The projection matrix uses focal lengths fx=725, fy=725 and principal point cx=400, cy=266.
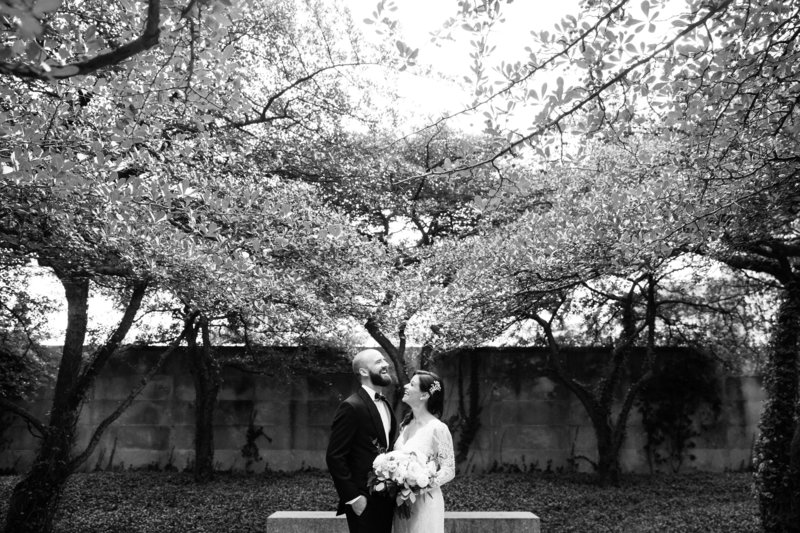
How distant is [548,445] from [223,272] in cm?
753

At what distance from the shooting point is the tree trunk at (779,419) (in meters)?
8.00

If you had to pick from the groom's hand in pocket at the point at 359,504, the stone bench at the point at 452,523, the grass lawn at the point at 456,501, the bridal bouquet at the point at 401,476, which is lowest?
the grass lawn at the point at 456,501

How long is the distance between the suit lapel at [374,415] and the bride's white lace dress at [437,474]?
108 millimetres

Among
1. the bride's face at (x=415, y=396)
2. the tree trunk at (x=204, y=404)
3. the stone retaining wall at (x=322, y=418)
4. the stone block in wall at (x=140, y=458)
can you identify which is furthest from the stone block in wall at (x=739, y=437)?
the stone block in wall at (x=140, y=458)

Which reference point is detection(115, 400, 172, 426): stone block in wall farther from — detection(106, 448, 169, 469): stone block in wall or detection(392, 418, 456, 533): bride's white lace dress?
detection(392, 418, 456, 533): bride's white lace dress

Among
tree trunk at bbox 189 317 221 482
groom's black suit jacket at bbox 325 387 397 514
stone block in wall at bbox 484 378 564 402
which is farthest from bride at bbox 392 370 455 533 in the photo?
stone block in wall at bbox 484 378 564 402

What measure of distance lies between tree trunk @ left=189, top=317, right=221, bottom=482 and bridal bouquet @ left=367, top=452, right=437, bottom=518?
708 cm

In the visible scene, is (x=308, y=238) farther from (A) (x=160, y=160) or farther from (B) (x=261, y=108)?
(B) (x=261, y=108)

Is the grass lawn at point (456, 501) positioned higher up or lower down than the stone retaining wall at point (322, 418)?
lower down

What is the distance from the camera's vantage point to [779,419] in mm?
8234

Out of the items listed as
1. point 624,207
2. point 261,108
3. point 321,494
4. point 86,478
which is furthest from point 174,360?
point 624,207

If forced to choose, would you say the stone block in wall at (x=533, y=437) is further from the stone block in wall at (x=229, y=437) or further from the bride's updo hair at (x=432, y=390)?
the bride's updo hair at (x=432, y=390)

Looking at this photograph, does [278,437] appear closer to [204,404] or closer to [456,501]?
[204,404]

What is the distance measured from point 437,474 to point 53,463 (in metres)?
5.18
